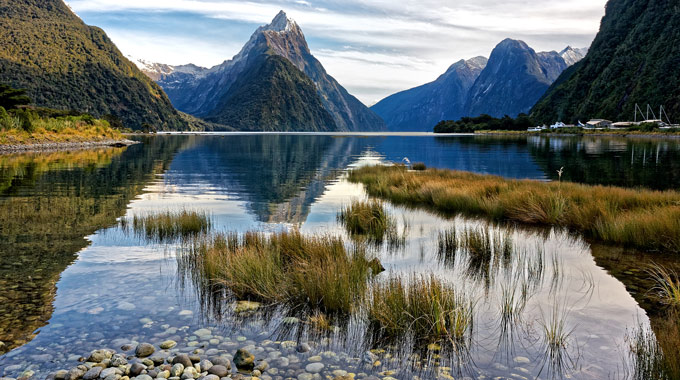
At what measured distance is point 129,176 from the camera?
41.5m

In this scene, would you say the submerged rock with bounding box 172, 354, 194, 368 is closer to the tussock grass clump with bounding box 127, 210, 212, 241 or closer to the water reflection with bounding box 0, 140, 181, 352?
the water reflection with bounding box 0, 140, 181, 352

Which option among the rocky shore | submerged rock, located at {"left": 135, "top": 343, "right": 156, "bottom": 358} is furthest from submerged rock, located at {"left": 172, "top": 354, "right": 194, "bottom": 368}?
submerged rock, located at {"left": 135, "top": 343, "right": 156, "bottom": 358}

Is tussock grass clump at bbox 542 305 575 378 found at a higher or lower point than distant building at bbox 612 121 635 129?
lower

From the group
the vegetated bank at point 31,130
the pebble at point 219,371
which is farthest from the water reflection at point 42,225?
the vegetated bank at point 31,130

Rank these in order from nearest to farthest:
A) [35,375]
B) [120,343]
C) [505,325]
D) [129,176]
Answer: [35,375] → [120,343] → [505,325] → [129,176]

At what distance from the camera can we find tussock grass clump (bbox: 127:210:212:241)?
17688mm

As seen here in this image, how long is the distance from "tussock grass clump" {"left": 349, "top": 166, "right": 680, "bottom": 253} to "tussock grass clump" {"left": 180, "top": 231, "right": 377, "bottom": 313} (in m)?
9.49

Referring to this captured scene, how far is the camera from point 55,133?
86875 millimetres

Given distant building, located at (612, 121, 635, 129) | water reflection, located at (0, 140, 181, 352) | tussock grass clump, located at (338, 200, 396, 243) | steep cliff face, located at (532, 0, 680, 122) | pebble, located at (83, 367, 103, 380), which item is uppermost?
steep cliff face, located at (532, 0, 680, 122)

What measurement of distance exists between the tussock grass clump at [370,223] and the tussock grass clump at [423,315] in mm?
8059

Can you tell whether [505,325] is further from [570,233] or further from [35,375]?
[570,233]

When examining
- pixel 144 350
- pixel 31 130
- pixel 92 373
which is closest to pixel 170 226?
pixel 144 350

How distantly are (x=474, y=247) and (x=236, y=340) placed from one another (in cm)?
920

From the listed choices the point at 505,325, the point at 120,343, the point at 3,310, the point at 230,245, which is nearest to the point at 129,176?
the point at 230,245
